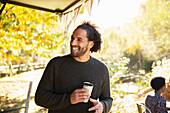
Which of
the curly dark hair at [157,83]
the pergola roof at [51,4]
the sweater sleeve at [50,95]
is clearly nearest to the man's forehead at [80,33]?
the sweater sleeve at [50,95]

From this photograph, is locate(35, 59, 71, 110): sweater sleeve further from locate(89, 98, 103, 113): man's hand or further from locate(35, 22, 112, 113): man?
locate(89, 98, 103, 113): man's hand

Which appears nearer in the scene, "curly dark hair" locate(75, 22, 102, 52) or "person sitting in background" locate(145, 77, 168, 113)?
"curly dark hair" locate(75, 22, 102, 52)

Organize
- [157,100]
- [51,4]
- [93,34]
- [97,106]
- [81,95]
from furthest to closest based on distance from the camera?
1. [51,4]
2. [157,100]
3. [93,34]
4. [97,106]
5. [81,95]

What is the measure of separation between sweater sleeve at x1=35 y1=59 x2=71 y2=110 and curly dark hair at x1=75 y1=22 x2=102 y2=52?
0.40 meters

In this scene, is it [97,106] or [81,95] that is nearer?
[81,95]

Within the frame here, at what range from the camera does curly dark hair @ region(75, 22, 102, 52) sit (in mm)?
1469

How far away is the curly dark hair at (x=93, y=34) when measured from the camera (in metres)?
1.47

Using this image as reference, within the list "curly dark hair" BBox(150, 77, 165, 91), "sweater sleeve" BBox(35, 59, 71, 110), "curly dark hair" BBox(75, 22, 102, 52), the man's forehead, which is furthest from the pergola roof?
"curly dark hair" BBox(150, 77, 165, 91)

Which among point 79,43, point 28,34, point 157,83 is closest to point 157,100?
point 157,83

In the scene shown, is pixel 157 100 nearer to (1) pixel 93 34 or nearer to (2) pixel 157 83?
(2) pixel 157 83

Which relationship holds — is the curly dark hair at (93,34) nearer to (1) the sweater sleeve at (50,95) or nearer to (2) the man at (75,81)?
(2) the man at (75,81)

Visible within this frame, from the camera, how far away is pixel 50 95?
4.11 ft

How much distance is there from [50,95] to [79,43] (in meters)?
0.44

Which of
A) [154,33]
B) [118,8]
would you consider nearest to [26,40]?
[118,8]
